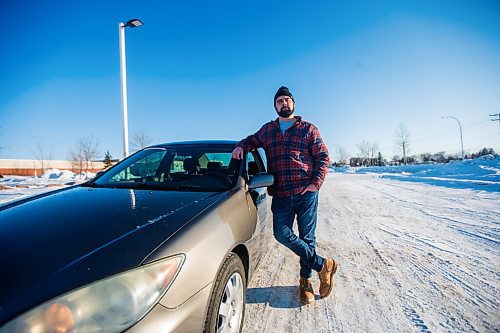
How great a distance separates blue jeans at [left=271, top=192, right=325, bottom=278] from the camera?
2391mm

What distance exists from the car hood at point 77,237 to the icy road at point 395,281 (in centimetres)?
119

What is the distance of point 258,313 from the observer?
7.18ft

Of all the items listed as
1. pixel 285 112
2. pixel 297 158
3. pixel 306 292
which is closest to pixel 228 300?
pixel 306 292

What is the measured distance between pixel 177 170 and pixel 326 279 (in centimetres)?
184

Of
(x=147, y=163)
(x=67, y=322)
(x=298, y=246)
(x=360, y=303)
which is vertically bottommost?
(x=360, y=303)

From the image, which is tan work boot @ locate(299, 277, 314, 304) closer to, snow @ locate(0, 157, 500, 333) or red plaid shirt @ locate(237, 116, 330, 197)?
snow @ locate(0, 157, 500, 333)

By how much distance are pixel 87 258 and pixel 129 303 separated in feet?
0.92

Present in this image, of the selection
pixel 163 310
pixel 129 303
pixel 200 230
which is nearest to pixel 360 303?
pixel 200 230

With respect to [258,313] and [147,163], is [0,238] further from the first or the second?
[258,313]

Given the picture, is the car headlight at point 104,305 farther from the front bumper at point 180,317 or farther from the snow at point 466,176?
the snow at point 466,176

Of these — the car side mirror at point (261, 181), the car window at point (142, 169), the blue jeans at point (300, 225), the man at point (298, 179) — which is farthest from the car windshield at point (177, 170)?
the blue jeans at point (300, 225)

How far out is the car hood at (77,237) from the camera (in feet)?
3.25

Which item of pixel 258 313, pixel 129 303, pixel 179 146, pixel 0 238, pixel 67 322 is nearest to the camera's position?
pixel 67 322

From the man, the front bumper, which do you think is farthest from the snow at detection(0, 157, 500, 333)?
the front bumper
